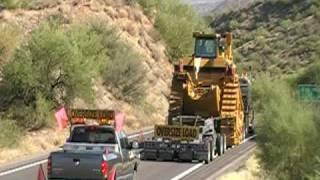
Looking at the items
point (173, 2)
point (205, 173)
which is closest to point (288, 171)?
point (205, 173)

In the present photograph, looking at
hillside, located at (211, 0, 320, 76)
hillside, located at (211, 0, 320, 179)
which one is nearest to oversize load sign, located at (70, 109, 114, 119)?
hillside, located at (211, 0, 320, 179)

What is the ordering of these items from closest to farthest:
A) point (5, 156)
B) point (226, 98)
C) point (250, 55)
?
point (5, 156)
point (226, 98)
point (250, 55)

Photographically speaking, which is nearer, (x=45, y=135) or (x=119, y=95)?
(x=45, y=135)

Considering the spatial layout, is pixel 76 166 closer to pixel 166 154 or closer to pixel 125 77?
pixel 166 154

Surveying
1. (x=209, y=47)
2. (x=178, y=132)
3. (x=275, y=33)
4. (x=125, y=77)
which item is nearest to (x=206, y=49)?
(x=209, y=47)

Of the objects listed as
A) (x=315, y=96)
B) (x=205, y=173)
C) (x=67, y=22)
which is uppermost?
(x=67, y=22)

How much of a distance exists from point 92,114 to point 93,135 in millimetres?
3076

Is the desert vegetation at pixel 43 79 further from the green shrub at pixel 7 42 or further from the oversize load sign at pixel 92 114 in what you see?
the oversize load sign at pixel 92 114

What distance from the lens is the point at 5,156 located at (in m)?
31.3

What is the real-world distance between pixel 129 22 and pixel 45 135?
106ft

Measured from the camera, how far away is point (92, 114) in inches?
928

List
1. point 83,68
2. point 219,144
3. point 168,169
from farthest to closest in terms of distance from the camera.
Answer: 1. point 83,68
2. point 219,144
3. point 168,169

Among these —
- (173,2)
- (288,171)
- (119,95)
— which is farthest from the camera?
(173,2)

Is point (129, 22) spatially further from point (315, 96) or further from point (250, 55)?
point (315, 96)
